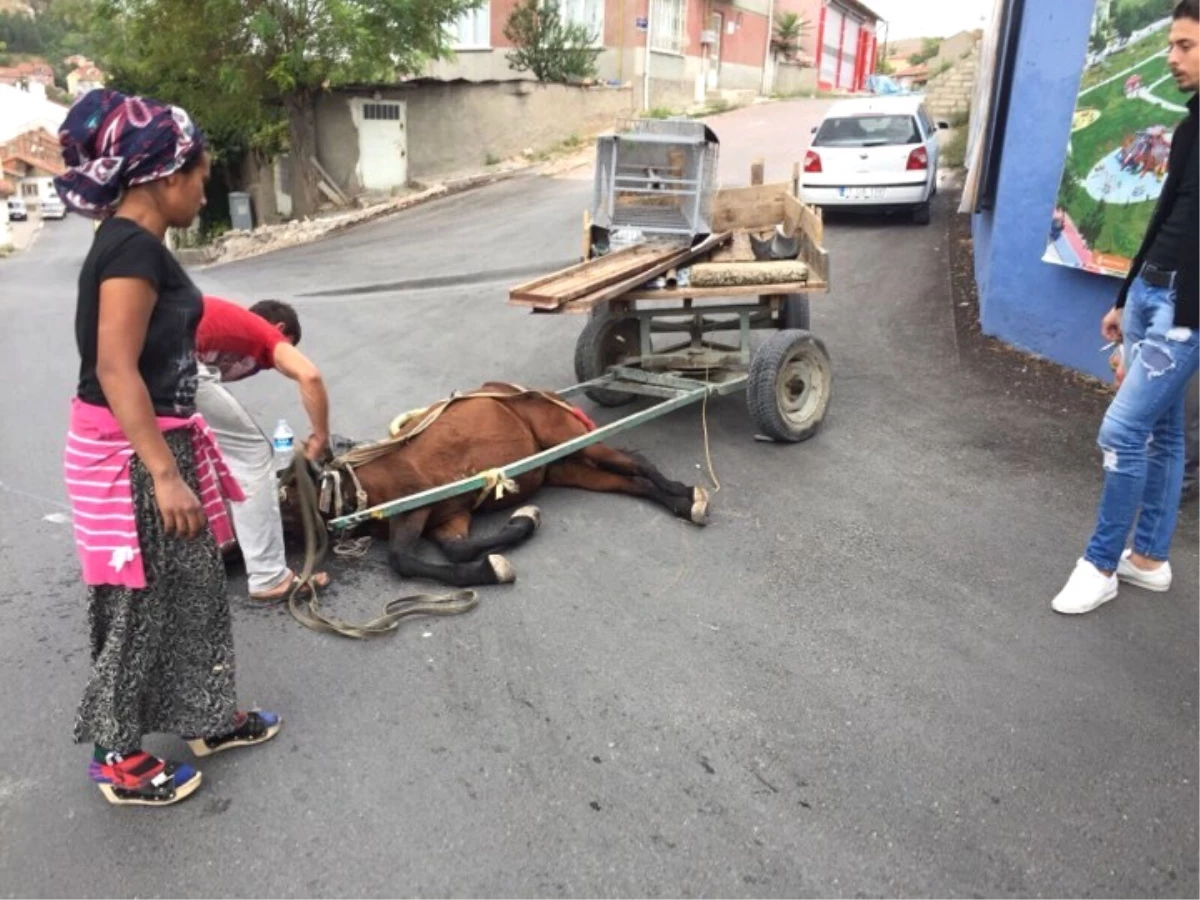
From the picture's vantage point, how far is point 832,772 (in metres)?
2.84

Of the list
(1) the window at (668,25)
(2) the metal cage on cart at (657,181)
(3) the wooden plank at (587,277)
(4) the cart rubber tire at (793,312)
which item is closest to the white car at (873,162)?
(4) the cart rubber tire at (793,312)

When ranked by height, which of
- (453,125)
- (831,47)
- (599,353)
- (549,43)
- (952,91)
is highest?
(831,47)

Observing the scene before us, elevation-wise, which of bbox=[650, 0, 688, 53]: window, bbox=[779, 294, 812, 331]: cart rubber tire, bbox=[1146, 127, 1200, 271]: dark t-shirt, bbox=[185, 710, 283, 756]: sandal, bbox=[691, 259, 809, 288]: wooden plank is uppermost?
bbox=[650, 0, 688, 53]: window

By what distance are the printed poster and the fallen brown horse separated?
376 cm

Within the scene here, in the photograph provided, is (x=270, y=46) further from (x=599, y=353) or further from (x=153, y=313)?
(x=153, y=313)

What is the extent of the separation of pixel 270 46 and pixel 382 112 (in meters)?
3.30

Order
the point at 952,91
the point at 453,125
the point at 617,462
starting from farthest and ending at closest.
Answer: the point at 952,91
the point at 453,125
the point at 617,462

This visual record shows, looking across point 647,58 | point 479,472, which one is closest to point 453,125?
point 647,58

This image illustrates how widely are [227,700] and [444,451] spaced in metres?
1.76

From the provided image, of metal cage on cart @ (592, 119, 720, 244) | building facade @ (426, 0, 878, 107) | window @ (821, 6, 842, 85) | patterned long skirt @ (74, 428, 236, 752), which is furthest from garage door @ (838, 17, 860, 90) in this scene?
patterned long skirt @ (74, 428, 236, 752)

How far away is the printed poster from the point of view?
19.5 ft

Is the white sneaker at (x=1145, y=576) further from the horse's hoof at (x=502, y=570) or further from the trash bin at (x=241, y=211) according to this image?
the trash bin at (x=241, y=211)

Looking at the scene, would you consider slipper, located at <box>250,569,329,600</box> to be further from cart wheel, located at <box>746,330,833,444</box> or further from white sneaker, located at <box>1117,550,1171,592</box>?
white sneaker, located at <box>1117,550,1171,592</box>

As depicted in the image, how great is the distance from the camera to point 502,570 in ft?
12.9
